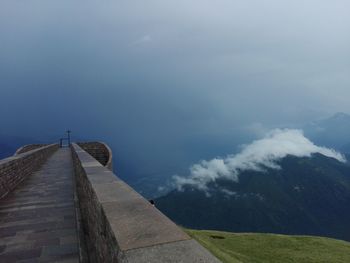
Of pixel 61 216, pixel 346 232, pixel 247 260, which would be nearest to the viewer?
pixel 61 216

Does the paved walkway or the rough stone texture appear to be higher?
the rough stone texture

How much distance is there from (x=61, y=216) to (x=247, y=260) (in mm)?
10349

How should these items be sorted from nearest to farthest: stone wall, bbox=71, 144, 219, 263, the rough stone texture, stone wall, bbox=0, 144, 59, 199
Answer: stone wall, bbox=71, 144, 219, 263 → stone wall, bbox=0, 144, 59, 199 → the rough stone texture

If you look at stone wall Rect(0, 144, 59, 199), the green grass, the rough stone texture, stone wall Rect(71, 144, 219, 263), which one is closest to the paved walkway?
stone wall Rect(0, 144, 59, 199)

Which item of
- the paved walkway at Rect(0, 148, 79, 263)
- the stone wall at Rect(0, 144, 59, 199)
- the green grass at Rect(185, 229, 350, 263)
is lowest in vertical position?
the green grass at Rect(185, 229, 350, 263)

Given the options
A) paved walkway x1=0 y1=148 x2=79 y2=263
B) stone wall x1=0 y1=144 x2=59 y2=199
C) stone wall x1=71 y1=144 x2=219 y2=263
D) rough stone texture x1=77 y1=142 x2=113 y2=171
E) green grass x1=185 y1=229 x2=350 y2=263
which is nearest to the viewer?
stone wall x1=71 y1=144 x2=219 y2=263

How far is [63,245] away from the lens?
22.2 ft

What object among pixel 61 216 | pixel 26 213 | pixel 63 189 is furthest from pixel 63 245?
pixel 63 189

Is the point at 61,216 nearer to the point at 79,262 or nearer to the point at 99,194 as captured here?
the point at 79,262

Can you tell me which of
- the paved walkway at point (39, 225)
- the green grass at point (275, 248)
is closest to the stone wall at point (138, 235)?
the paved walkway at point (39, 225)

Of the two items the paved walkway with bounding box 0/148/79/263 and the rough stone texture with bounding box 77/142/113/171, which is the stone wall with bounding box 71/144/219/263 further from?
the rough stone texture with bounding box 77/142/113/171

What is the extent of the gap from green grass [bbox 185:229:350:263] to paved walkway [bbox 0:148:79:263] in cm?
727

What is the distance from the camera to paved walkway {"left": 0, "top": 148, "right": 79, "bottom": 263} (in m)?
6.34

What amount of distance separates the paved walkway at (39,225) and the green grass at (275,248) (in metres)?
7.27
